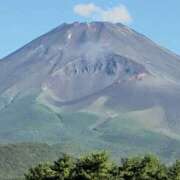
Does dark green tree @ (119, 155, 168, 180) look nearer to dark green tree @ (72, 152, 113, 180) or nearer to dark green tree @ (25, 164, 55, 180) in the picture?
dark green tree @ (72, 152, 113, 180)

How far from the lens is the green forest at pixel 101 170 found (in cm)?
4238

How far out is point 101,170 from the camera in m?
42.3

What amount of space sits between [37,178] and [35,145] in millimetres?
97667

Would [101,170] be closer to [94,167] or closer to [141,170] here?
[94,167]

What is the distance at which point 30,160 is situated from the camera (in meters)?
123

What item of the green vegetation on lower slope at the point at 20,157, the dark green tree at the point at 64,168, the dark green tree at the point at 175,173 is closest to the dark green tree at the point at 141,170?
the dark green tree at the point at 175,173

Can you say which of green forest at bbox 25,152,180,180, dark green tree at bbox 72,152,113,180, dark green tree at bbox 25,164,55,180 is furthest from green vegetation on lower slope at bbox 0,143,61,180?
dark green tree at bbox 72,152,113,180

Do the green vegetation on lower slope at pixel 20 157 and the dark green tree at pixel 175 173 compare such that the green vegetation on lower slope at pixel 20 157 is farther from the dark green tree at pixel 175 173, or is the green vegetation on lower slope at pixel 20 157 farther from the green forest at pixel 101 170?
the dark green tree at pixel 175 173

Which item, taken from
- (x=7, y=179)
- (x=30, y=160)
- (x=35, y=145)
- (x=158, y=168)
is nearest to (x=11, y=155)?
(x=30, y=160)

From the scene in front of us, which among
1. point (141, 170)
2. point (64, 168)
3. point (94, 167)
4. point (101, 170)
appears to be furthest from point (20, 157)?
point (101, 170)

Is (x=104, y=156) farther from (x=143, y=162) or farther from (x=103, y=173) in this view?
(x=143, y=162)

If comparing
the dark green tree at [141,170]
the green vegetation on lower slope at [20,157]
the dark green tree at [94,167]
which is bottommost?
the dark green tree at [94,167]

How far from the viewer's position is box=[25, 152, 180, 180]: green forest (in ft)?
139

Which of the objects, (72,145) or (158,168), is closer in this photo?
(158,168)
